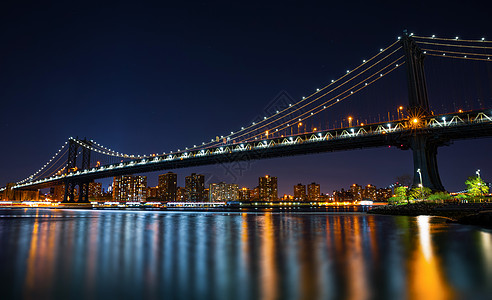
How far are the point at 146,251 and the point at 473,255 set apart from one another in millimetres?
9227

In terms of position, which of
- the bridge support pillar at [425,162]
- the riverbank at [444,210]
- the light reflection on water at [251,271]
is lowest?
the riverbank at [444,210]

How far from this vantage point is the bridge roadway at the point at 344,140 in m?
41.1

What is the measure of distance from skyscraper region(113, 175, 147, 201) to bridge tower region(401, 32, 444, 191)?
158112 millimetres

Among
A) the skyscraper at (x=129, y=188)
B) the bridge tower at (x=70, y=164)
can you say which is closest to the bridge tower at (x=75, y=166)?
the bridge tower at (x=70, y=164)

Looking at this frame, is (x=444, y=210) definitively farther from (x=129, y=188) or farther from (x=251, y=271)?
(x=129, y=188)

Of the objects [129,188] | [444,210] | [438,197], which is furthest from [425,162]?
[129,188]

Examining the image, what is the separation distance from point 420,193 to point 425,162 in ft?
15.2

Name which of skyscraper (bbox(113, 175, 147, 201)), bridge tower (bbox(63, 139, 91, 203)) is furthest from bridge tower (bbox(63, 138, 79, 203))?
skyscraper (bbox(113, 175, 147, 201))

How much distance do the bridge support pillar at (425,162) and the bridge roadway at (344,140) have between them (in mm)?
894

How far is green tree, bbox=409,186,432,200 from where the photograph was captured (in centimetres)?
3699

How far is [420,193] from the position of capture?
124 feet

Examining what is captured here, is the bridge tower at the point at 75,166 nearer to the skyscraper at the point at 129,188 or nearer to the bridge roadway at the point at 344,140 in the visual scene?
the bridge roadway at the point at 344,140

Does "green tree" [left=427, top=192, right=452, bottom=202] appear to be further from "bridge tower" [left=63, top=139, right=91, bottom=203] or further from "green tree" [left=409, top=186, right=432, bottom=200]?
"bridge tower" [left=63, top=139, right=91, bottom=203]

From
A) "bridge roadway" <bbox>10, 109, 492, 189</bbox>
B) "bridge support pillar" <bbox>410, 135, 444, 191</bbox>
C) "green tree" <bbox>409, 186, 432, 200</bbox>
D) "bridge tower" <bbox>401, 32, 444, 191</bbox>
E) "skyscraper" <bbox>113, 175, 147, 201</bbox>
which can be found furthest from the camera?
"skyscraper" <bbox>113, 175, 147, 201</bbox>
